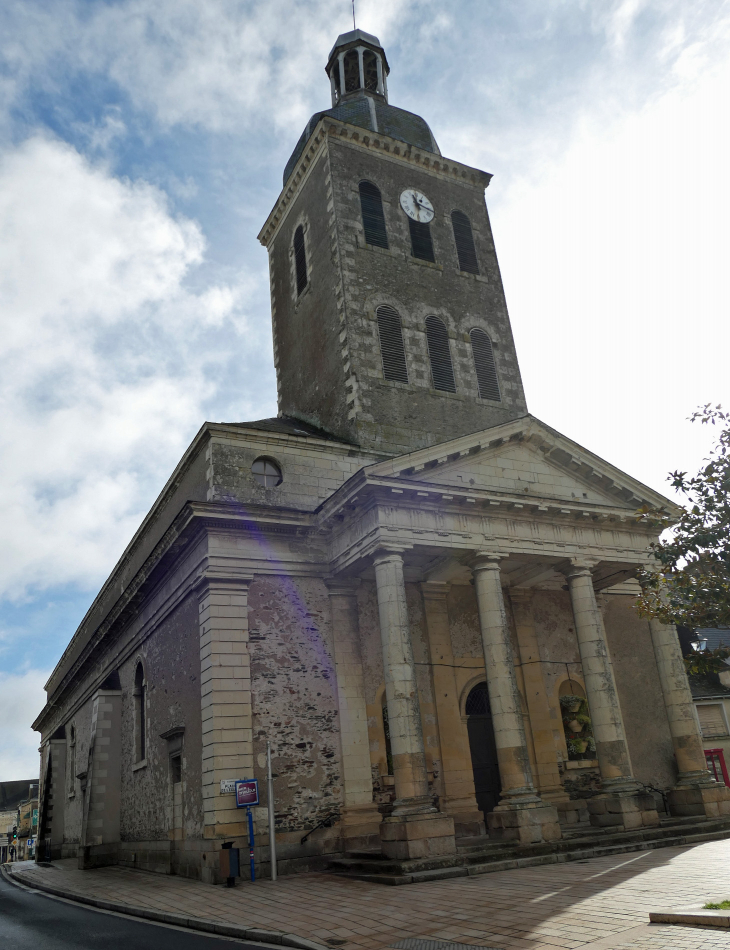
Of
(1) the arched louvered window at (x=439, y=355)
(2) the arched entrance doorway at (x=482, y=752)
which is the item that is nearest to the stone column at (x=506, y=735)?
(2) the arched entrance doorway at (x=482, y=752)

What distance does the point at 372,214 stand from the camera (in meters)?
25.3

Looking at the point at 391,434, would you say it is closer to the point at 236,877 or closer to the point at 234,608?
the point at 234,608

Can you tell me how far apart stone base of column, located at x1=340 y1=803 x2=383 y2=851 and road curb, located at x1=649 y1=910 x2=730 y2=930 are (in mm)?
9309

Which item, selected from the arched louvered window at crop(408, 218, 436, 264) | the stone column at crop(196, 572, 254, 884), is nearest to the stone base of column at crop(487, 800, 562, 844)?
the stone column at crop(196, 572, 254, 884)

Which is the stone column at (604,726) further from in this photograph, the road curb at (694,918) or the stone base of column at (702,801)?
the road curb at (694,918)

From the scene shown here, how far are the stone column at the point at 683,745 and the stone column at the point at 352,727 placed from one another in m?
7.07

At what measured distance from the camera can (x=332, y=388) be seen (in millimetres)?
22812

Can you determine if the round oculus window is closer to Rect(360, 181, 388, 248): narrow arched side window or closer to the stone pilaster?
Rect(360, 181, 388, 248): narrow arched side window

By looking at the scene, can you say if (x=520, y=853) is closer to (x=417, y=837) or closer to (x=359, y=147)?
(x=417, y=837)

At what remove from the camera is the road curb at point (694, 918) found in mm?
7020

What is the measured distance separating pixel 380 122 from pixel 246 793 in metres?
22.6

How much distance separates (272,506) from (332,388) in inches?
240

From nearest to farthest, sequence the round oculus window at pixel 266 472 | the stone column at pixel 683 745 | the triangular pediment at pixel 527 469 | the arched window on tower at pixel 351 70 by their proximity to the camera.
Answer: the triangular pediment at pixel 527 469 < the stone column at pixel 683 745 < the round oculus window at pixel 266 472 < the arched window on tower at pixel 351 70

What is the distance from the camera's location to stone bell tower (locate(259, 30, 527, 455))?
73.7 feet
